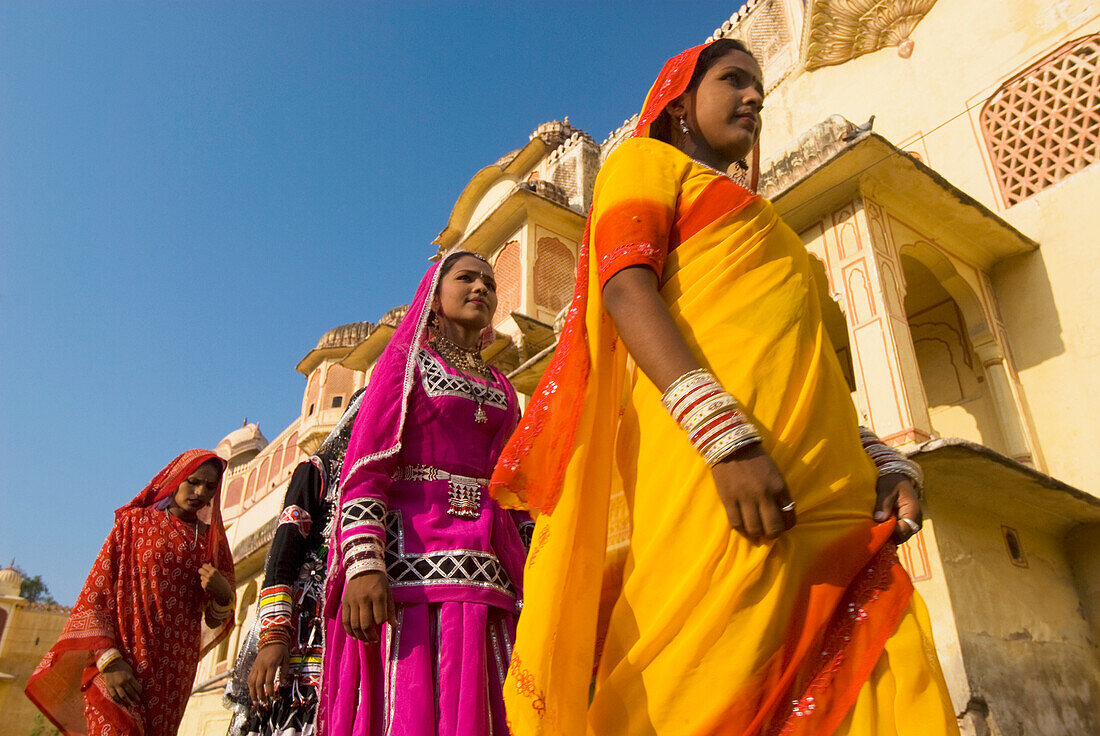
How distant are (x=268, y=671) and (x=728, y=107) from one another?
204 centimetres

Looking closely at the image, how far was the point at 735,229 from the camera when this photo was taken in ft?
5.37

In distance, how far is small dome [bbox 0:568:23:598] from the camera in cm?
2669

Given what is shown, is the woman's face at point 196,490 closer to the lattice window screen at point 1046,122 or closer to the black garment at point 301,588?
the black garment at point 301,588

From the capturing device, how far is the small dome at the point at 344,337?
896 inches

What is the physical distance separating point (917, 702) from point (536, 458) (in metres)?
0.75

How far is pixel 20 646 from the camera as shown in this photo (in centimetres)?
2406

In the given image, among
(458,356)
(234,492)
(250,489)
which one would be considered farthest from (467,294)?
(234,492)

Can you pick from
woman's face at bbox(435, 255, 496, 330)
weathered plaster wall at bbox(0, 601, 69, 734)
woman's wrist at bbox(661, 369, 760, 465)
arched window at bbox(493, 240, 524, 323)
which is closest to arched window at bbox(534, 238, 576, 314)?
arched window at bbox(493, 240, 524, 323)

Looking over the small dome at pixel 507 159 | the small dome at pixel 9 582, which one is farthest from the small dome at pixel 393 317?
the small dome at pixel 9 582

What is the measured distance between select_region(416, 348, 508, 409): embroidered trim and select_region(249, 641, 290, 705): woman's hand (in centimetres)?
91

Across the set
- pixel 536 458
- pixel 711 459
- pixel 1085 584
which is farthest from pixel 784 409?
pixel 1085 584

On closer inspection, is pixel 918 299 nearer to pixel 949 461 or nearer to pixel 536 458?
pixel 949 461

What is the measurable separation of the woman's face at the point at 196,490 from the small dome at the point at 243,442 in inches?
1220

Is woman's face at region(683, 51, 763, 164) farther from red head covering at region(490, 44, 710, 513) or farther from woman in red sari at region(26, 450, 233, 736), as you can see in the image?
woman in red sari at region(26, 450, 233, 736)
